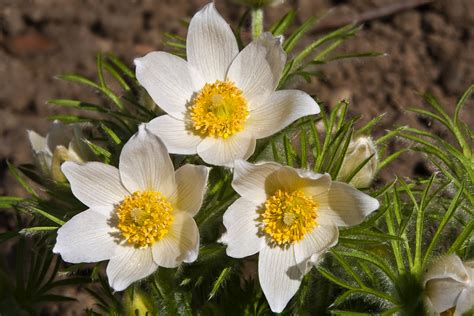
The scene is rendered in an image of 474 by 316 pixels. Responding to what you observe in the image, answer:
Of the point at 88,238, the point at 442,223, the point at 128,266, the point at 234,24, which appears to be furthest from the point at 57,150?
the point at 234,24

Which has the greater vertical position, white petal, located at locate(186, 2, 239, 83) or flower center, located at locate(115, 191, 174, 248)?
white petal, located at locate(186, 2, 239, 83)

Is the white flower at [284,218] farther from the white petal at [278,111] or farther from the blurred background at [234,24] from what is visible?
the blurred background at [234,24]

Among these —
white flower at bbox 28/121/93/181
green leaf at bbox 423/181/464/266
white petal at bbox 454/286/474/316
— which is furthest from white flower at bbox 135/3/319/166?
white petal at bbox 454/286/474/316

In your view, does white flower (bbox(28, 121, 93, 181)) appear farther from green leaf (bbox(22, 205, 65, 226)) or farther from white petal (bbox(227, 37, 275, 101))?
white petal (bbox(227, 37, 275, 101))

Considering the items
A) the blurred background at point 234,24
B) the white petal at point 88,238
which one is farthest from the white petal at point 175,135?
the blurred background at point 234,24

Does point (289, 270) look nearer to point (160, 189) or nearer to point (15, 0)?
point (160, 189)

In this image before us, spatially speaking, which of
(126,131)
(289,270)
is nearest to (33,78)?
(126,131)
